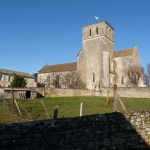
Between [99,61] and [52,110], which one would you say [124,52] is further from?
[52,110]

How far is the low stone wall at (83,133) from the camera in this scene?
14.5ft

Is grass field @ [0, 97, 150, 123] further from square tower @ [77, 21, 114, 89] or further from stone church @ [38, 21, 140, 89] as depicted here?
stone church @ [38, 21, 140, 89]

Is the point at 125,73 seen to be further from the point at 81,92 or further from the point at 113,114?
the point at 113,114

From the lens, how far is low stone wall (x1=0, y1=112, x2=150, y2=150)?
4.41m

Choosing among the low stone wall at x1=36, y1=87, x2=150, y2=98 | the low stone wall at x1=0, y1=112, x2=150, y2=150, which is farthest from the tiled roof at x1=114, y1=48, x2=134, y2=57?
the low stone wall at x1=0, y1=112, x2=150, y2=150

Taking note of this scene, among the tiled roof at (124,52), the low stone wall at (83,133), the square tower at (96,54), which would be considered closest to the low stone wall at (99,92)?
the square tower at (96,54)

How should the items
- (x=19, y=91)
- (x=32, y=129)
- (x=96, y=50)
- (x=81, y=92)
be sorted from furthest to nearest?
(x=96, y=50)
(x=81, y=92)
(x=19, y=91)
(x=32, y=129)

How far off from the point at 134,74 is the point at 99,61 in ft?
32.4

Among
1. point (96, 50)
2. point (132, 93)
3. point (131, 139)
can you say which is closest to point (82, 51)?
point (96, 50)

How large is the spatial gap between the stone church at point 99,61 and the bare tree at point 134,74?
129 centimetres

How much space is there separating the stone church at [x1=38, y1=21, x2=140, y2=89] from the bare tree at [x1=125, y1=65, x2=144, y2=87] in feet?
4.22

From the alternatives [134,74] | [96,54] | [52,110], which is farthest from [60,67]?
[52,110]

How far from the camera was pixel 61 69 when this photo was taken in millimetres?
→ 57156

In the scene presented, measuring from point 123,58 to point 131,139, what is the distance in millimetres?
46377
